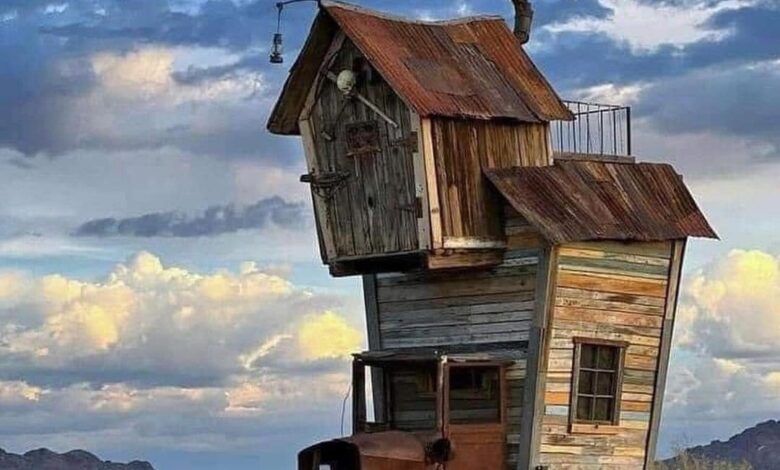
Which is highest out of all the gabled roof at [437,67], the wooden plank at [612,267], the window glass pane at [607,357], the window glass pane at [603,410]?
the gabled roof at [437,67]

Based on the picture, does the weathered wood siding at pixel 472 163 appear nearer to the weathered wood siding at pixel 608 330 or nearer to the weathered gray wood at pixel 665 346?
the weathered wood siding at pixel 608 330

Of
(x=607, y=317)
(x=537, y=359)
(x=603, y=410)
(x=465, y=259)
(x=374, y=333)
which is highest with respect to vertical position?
(x=465, y=259)

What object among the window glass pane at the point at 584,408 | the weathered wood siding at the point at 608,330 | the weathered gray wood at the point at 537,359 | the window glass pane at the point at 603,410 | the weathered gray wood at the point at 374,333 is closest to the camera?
the weathered gray wood at the point at 537,359

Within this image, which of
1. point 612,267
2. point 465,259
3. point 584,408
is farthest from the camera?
point 612,267

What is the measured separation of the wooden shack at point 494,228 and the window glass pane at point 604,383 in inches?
1.5

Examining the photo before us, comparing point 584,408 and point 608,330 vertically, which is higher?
point 608,330

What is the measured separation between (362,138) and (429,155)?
5.16ft

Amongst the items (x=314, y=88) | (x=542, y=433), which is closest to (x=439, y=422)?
(x=542, y=433)

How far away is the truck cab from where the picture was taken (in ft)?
104

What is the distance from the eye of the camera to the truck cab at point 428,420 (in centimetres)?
3172

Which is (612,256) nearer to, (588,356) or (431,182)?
(588,356)

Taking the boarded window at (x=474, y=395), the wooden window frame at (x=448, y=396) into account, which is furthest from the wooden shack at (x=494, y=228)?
the boarded window at (x=474, y=395)

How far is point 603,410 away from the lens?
3325 centimetres

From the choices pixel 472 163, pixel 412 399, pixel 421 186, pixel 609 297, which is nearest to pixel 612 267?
pixel 609 297
